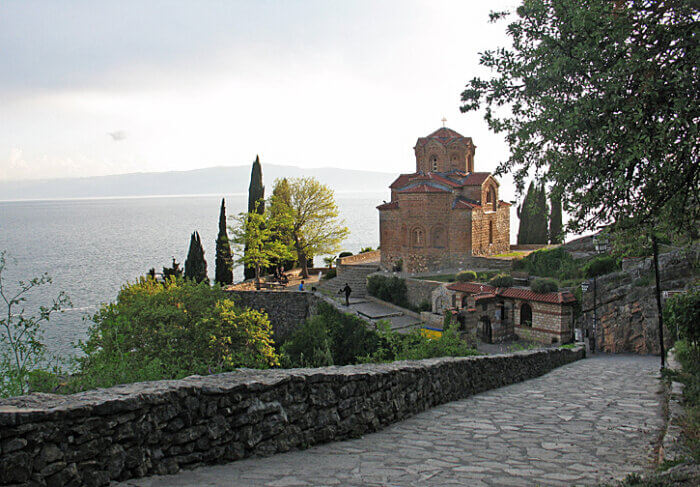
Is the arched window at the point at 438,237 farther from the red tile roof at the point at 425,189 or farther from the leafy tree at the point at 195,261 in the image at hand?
the leafy tree at the point at 195,261

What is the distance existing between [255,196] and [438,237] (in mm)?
17337

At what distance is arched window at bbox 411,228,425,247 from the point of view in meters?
33.7

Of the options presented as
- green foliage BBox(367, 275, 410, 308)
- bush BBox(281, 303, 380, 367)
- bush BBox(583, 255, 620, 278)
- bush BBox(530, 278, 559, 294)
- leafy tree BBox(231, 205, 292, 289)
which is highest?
leafy tree BBox(231, 205, 292, 289)

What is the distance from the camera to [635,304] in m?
19.1

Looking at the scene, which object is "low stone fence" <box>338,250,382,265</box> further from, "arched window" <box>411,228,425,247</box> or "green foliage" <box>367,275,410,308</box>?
"green foliage" <box>367,275,410,308</box>

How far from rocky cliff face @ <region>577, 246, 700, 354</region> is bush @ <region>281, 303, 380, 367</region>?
30.0 feet

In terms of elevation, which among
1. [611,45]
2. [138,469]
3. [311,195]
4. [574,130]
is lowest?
[138,469]

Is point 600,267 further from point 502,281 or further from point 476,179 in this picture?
point 476,179

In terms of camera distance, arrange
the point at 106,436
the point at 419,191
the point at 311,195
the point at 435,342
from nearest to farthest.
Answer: the point at 106,436 < the point at 435,342 < the point at 419,191 < the point at 311,195

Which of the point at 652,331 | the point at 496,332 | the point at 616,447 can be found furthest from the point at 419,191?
the point at 616,447

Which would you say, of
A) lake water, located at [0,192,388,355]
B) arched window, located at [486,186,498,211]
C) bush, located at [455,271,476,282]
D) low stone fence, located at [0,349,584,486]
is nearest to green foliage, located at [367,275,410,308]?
bush, located at [455,271,476,282]

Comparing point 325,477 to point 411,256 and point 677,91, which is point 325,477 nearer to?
point 677,91

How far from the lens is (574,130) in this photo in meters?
5.89

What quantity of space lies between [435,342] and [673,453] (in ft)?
17.1
